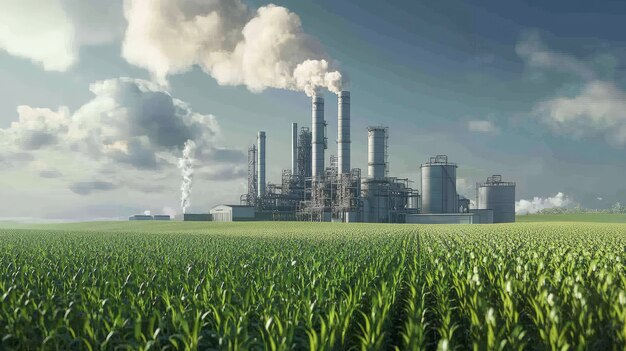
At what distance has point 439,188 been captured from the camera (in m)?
93.1

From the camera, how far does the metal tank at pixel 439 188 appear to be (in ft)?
304

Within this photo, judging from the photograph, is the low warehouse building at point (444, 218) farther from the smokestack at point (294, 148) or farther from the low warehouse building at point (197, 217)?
the low warehouse building at point (197, 217)

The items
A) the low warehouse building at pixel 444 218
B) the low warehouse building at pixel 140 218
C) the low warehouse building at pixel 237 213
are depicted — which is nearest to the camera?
the low warehouse building at pixel 444 218

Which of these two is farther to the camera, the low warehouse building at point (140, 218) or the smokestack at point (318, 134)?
the low warehouse building at point (140, 218)

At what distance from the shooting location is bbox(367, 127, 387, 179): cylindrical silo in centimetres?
9175

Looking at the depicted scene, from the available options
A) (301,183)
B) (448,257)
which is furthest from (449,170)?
(448,257)

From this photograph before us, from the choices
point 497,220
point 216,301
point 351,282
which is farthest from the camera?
point 497,220

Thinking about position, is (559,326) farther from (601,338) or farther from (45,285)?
(45,285)

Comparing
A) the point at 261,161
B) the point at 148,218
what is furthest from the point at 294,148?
the point at 148,218

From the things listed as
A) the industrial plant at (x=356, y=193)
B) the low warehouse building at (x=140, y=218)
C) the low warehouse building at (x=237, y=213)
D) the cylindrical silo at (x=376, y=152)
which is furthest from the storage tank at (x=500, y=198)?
the low warehouse building at (x=140, y=218)

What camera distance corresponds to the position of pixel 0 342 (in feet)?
27.8

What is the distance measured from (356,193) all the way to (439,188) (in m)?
16.3

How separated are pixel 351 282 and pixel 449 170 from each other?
85.1 meters

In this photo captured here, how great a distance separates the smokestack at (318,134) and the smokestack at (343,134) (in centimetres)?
472
